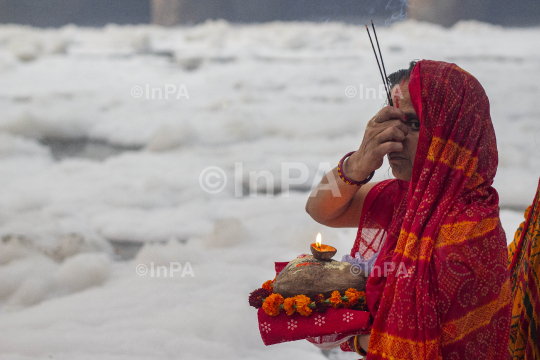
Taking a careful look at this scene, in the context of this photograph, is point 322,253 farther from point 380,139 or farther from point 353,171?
point 380,139

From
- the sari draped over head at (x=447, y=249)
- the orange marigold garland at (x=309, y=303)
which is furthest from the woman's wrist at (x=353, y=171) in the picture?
the orange marigold garland at (x=309, y=303)

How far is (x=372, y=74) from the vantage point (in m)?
4.09

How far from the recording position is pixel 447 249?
4.40ft

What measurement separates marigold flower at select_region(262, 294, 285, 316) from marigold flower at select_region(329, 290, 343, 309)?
0.16 m

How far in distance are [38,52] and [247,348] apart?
3.35 m

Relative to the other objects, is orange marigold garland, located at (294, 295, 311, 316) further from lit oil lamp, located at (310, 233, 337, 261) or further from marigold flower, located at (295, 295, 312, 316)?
lit oil lamp, located at (310, 233, 337, 261)

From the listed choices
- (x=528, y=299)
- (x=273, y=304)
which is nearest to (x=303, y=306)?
(x=273, y=304)

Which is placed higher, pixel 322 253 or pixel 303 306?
pixel 322 253

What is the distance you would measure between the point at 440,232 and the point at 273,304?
603 millimetres

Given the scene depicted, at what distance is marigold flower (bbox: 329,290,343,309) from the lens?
1.38 metres

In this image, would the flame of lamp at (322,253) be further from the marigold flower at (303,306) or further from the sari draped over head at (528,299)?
the sari draped over head at (528,299)

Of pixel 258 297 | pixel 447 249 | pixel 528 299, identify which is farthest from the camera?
pixel 528 299

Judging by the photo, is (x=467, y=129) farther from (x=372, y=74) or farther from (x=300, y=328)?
(x=372, y=74)

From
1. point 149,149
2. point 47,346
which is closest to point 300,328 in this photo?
point 47,346
